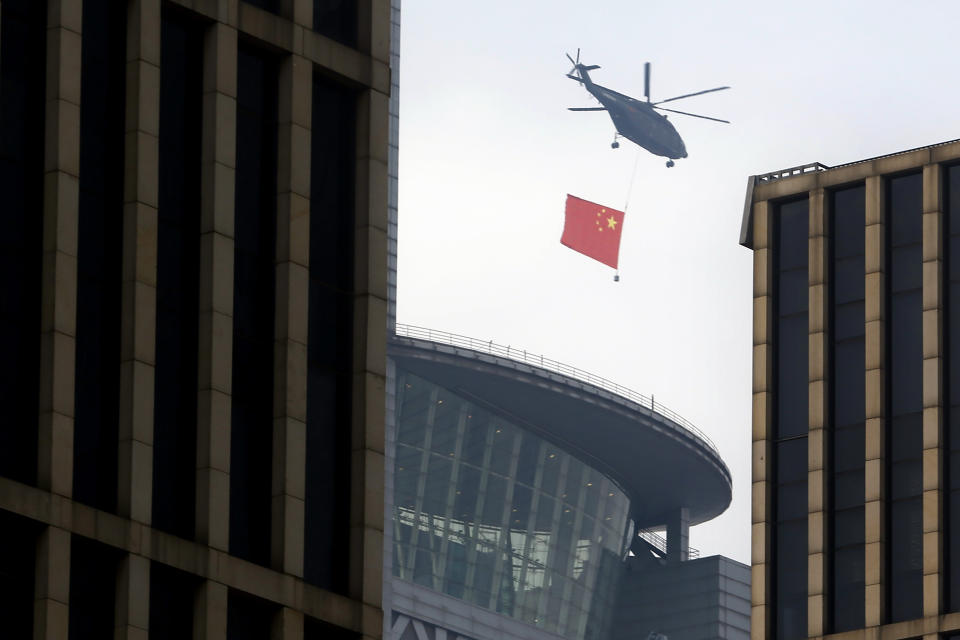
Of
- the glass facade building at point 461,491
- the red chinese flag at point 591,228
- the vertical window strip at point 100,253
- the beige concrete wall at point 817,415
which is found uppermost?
the red chinese flag at point 591,228

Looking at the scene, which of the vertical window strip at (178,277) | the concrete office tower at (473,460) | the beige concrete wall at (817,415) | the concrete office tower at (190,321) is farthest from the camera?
the concrete office tower at (473,460)

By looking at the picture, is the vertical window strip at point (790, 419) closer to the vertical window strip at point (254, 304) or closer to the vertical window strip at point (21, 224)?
the vertical window strip at point (254, 304)

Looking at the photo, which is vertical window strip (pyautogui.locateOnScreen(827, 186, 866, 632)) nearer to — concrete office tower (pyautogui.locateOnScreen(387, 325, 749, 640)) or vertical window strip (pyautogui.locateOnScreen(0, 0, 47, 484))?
vertical window strip (pyautogui.locateOnScreen(0, 0, 47, 484))

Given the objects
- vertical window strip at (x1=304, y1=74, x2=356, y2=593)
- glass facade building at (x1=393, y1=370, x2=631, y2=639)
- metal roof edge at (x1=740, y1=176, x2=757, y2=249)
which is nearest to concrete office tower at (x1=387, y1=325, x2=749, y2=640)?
glass facade building at (x1=393, y1=370, x2=631, y2=639)

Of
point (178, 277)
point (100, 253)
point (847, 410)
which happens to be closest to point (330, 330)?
point (178, 277)

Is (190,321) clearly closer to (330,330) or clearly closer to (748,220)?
(330,330)

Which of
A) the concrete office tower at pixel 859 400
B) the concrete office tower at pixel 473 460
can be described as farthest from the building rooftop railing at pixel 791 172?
the concrete office tower at pixel 473 460

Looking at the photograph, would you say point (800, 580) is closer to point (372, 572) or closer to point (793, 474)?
point (793, 474)
